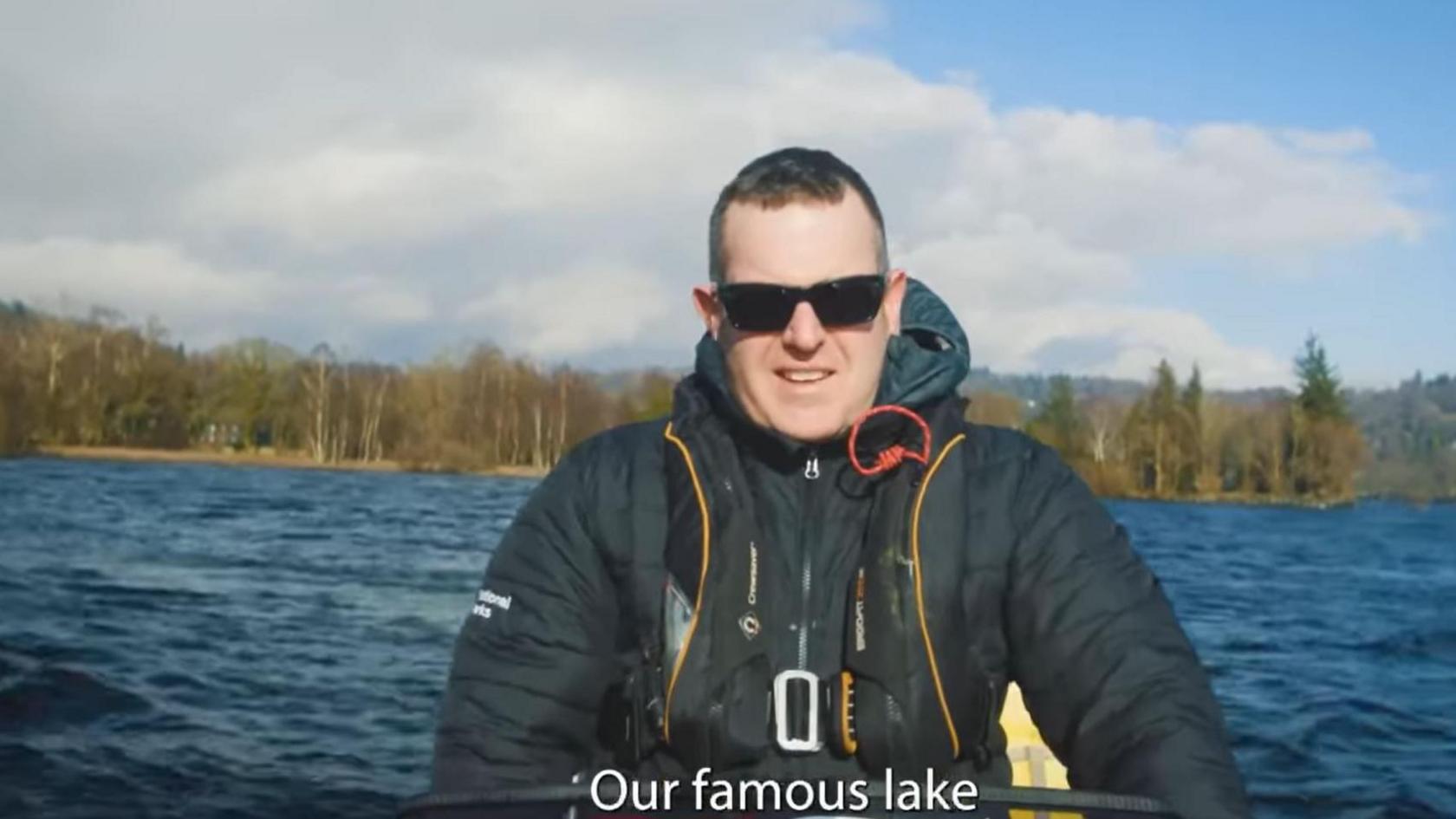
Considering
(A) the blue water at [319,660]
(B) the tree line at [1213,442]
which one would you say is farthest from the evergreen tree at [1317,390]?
(A) the blue water at [319,660]

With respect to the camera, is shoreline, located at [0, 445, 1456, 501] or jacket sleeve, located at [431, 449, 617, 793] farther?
shoreline, located at [0, 445, 1456, 501]

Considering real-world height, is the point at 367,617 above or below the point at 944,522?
below

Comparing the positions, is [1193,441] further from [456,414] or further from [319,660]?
[319,660]

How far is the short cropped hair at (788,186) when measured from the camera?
2.73 m

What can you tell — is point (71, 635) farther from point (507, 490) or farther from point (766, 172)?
point (507, 490)

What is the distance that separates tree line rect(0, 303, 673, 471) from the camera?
5900cm

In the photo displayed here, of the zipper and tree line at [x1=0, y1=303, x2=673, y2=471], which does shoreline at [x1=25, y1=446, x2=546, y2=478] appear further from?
the zipper

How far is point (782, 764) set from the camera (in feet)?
8.91

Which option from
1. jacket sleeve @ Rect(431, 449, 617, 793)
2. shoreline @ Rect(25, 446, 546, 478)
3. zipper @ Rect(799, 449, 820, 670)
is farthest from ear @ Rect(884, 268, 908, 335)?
shoreline @ Rect(25, 446, 546, 478)

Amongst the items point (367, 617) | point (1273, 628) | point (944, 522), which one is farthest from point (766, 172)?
point (1273, 628)

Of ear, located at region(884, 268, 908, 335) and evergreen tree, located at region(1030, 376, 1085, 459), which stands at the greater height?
evergreen tree, located at region(1030, 376, 1085, 459)

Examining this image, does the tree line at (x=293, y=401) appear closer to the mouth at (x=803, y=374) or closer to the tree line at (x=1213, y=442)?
the tree line at (x=1213, y=442)

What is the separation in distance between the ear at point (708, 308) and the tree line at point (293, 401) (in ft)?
173

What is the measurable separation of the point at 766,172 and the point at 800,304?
0.86 ft
